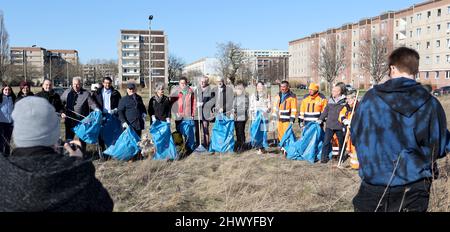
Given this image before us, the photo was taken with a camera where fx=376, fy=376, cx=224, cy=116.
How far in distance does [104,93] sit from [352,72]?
72361mm

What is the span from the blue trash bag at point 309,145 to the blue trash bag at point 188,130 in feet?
6.74

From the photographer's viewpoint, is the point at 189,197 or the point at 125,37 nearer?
the point at 189,197

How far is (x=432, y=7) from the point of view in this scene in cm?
5812

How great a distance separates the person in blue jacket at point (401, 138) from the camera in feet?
6.98

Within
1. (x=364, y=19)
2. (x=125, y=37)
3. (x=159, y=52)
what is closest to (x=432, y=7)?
(x=364, y=19)

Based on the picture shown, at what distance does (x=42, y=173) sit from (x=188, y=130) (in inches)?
246

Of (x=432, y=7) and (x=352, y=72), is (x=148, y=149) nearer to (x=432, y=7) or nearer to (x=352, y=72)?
(x=432, y=7)

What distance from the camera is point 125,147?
22.5ft

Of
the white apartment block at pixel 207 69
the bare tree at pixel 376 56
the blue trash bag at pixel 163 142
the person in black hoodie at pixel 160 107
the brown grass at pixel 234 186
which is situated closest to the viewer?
the brown grass at pixel 234 186

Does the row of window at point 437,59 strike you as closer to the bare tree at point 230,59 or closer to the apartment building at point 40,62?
the bare tree at point 230,59

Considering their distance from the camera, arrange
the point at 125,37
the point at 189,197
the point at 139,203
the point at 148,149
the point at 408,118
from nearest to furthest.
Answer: the point at 408,118
the point at 139,203
the point at 189,197
the point at 148,149
the point at 125,37

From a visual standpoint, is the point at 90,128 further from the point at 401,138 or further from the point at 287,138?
the point at 401,138

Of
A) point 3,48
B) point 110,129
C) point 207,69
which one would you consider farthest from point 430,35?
point 207,69

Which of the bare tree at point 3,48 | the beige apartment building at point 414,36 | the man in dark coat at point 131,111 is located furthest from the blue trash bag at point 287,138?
the beige apartment building at point 414,36
